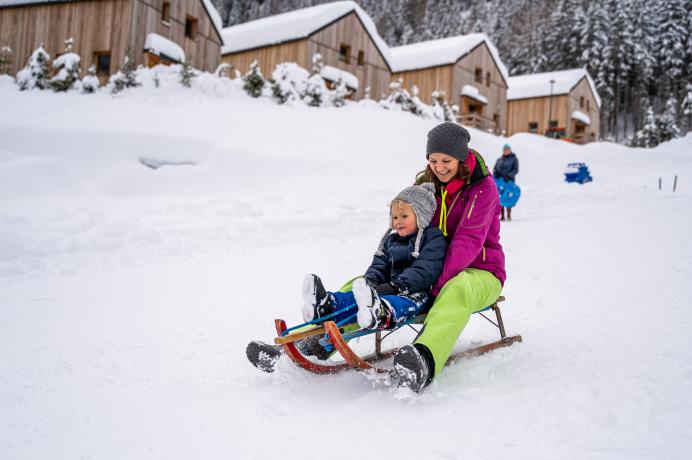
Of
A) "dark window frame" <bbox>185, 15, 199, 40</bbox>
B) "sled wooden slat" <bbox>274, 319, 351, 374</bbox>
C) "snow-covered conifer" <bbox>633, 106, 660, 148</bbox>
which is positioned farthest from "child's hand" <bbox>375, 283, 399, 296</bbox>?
"snow-covered conifer" <bbox>633, 106, 660, 148</bbox>

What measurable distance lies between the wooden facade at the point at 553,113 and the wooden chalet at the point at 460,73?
21.4 feet

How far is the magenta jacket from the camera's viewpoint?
3.02 metres

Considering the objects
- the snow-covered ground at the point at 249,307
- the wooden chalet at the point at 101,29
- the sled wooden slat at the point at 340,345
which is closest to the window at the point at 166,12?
the wooden chalet at the point at 101,29

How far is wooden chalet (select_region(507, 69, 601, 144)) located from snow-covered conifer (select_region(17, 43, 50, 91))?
32306mm

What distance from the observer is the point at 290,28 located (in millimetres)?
23625

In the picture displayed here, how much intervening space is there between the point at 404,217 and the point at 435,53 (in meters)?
29.3

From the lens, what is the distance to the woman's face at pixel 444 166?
325cm

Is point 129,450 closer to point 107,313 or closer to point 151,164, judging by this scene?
point 107,313

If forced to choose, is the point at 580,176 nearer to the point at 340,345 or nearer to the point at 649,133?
the point at 340,345

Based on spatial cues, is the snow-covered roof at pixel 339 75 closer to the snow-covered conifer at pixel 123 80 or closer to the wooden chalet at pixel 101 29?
the wooden chalet at pixel 101 29

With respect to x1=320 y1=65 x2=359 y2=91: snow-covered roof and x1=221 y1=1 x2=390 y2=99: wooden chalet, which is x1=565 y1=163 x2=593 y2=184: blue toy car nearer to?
x1=320 y1=65 x2=359 y2=91: snow-covered roof

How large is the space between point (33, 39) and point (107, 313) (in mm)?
19695

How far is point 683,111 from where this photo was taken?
144 ft

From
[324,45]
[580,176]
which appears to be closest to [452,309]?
[580,176]
